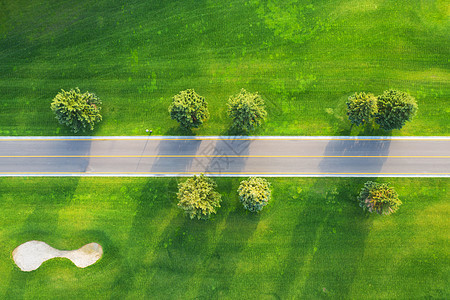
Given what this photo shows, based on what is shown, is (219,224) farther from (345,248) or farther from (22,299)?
(22,299)

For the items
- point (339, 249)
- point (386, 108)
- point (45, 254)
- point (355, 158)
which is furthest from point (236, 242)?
point (45, 254)

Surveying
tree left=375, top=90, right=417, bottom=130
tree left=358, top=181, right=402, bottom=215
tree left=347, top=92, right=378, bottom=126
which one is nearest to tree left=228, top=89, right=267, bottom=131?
tree left=347, top=92, right=378, bottom=126

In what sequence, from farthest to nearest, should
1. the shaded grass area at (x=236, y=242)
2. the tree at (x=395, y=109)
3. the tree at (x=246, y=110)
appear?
the shaded grass area at (x=236, y=242)
the tree at (x=395, y=109)
the tree at (x=246, y=110)

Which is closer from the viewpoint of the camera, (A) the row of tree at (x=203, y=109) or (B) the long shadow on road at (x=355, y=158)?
(A) the row of tree at (x=203, y=109)

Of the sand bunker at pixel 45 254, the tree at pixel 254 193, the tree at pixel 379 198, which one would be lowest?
the sand bunker at pixel 45 254

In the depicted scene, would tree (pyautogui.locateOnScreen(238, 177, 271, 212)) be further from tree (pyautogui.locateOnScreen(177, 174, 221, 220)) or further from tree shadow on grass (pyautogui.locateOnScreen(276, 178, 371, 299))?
tree shadow on grass (pyautogui.locateOnScreen(276, 178, 371, 299))

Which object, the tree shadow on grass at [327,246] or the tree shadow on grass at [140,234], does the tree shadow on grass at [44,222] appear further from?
the tree shadow on grass at [327,246]

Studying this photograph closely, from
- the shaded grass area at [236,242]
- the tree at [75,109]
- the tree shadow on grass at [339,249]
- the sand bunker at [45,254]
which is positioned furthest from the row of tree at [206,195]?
the sand bunker at [45,254]
